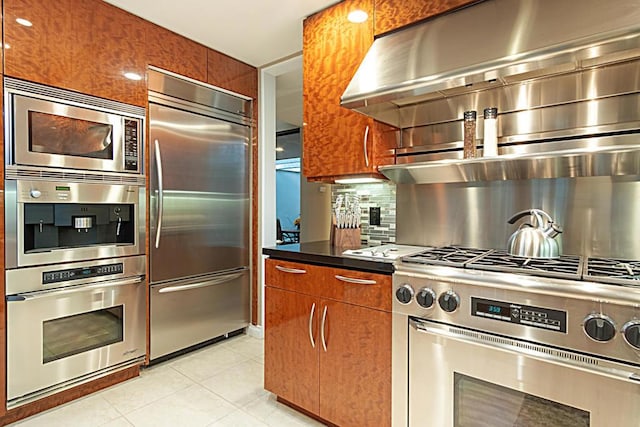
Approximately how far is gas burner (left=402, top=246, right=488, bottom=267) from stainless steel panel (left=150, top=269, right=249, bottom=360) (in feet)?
6.20

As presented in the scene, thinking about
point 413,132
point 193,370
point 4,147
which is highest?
point 413,132

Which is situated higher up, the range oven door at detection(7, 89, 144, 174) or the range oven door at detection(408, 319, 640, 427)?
the range oven door at detection(7, 89, 144, 174)

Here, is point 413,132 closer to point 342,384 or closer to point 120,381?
point 342,384

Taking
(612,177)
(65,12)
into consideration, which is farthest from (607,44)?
(65,12)

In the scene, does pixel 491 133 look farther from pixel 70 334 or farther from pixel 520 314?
pixel 70 334

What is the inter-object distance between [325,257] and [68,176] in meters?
1.61

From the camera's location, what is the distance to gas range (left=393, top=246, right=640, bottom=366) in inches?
45.4

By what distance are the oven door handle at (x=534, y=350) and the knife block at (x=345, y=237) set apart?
78 cm

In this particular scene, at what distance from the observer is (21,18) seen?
1.94 meters

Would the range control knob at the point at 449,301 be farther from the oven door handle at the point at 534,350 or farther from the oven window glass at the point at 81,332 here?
the oven window glass at the point at 81,332

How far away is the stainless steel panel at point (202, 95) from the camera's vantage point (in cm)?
262

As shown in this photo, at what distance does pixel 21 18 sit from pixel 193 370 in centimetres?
241

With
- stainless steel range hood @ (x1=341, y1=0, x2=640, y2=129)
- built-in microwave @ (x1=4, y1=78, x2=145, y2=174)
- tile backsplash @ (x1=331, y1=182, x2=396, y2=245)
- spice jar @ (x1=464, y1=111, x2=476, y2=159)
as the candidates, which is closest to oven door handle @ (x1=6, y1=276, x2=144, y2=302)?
built-in microwave @ (x1=4, y1=78, x2=145, y2=174)

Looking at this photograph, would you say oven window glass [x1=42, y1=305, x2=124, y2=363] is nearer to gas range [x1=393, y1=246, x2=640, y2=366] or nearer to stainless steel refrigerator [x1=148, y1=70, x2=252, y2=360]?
stainless steel refrigerator [x1=148, y1=70, x2=252, y2=360]
